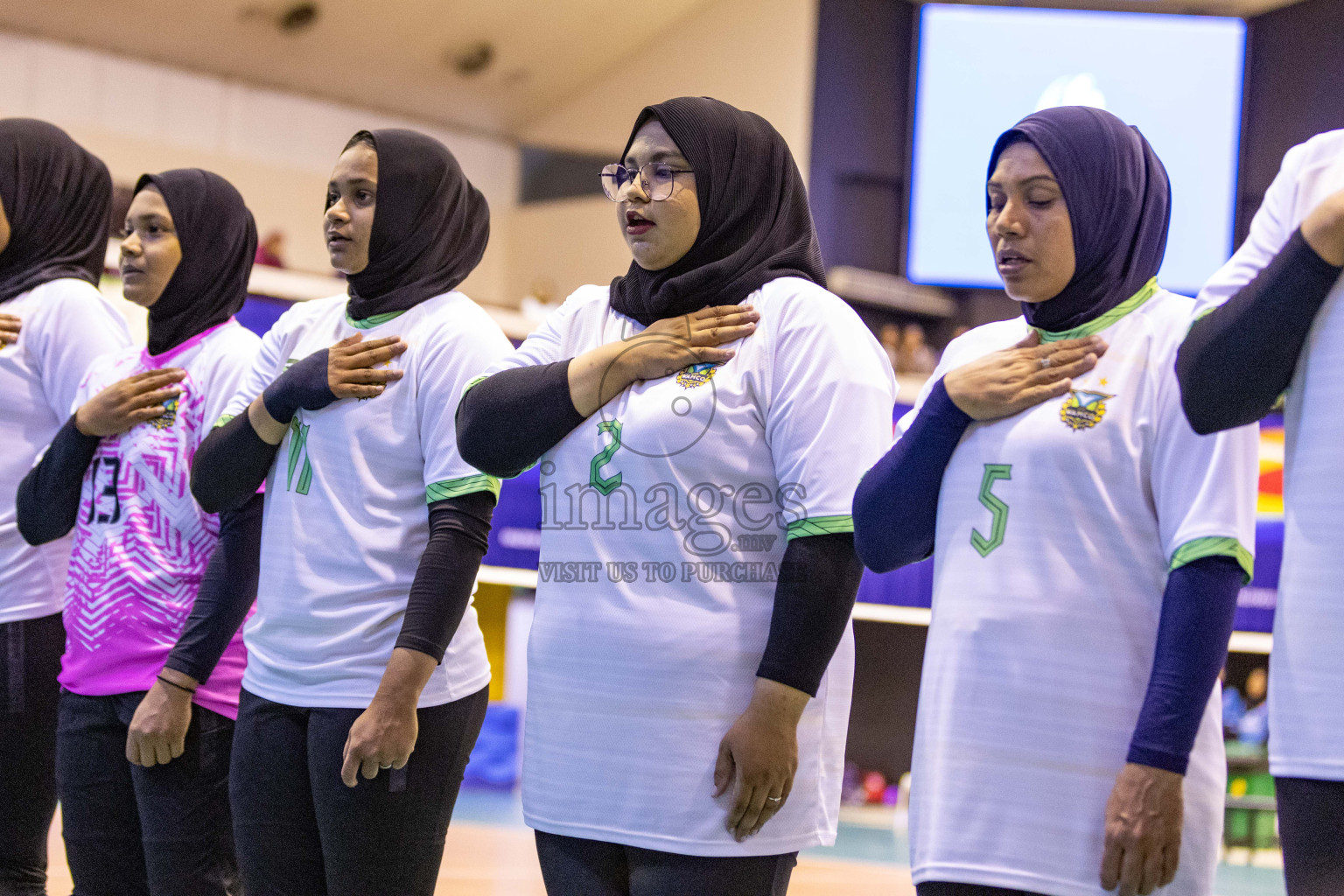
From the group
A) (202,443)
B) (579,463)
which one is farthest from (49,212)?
A: (579,463)

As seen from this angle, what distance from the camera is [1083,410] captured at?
1.47 meters

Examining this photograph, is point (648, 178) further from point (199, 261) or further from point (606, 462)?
point (199, 261)

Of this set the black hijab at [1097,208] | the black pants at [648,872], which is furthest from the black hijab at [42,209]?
the black hijab at [1097,208]

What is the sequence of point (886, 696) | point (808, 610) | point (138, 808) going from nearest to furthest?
point (808, 610), point (138, 808), point (886, 696)

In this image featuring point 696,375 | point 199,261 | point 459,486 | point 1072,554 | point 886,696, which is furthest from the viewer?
point 886,696

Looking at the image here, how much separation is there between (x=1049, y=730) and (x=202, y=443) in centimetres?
141

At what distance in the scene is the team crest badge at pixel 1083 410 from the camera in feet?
4.79

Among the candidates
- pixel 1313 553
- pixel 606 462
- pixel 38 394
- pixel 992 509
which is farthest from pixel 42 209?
pixel 1313 553

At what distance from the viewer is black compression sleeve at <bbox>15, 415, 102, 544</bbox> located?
7.89 ft

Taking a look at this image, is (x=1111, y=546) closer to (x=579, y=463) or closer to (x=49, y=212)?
(x=579, y=463)

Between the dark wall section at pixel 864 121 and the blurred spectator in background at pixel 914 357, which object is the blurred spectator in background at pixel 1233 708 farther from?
the dark wall section at pixel 864 121

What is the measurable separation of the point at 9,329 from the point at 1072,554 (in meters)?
2.18

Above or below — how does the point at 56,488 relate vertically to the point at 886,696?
above

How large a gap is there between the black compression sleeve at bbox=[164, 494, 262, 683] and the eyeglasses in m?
0.86
